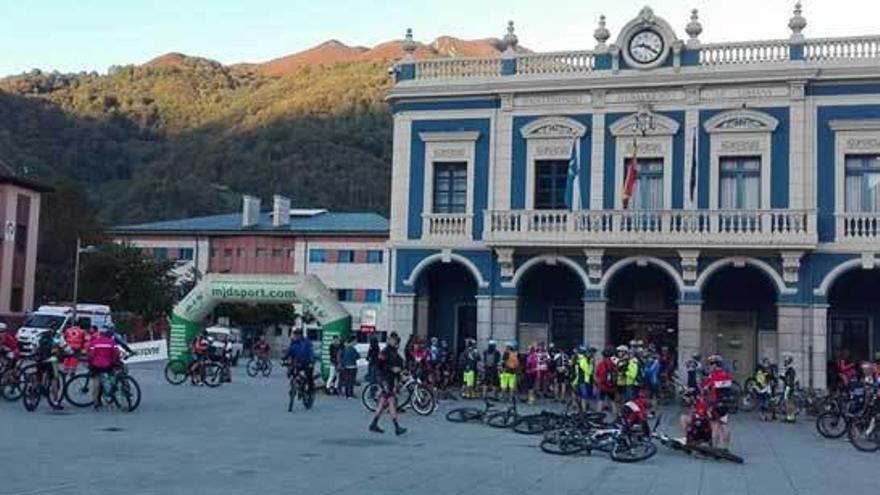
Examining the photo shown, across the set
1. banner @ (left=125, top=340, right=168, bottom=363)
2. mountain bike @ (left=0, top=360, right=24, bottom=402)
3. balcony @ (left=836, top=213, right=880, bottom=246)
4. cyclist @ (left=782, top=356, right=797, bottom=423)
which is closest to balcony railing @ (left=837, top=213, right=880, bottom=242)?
balcony @ (left=836, top=213, right=880, bottom=246)

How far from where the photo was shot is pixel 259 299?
119 ft

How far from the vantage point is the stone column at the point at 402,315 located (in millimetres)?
38000

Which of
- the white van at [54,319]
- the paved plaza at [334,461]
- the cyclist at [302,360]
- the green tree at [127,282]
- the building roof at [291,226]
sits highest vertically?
the building roof at [291,226]

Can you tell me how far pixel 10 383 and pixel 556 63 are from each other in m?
20.2

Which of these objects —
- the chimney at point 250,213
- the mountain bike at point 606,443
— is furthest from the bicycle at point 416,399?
the chimney at point 250,213

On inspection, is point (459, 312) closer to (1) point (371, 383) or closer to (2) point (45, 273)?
(1) point (371, 383)

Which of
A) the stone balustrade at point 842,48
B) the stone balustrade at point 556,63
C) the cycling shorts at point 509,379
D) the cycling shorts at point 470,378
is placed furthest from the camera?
the stone balustrade at point 556,63

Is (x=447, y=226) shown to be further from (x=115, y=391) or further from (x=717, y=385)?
(x=717, y=385)

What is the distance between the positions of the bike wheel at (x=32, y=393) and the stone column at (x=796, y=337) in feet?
69.8

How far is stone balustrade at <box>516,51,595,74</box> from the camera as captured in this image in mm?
36531

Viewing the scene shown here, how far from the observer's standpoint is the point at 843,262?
33.3 metres

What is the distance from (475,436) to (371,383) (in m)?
6.92

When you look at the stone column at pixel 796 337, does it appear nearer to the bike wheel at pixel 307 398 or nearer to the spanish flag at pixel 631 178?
the spanish flag at pixel 631 178

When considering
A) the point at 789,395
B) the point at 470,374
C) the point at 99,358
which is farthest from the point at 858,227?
the point at 99,358
